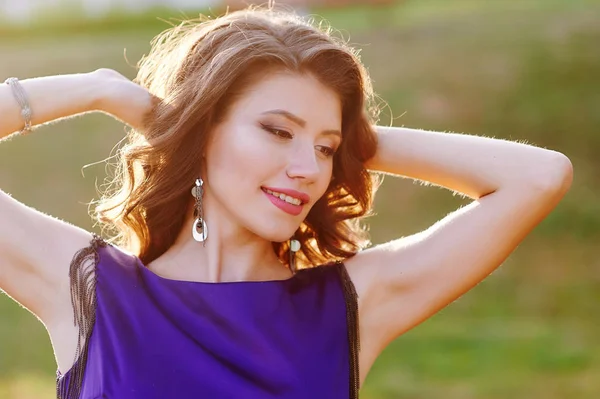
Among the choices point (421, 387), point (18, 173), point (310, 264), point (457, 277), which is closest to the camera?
point (457, 277)

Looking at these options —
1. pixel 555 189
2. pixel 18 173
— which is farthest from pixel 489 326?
pixel 555 189

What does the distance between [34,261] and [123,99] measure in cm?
47

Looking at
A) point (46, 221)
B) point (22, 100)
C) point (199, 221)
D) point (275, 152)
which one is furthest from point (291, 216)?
point (22, 100)

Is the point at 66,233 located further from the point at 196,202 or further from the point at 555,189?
the point at 555,189

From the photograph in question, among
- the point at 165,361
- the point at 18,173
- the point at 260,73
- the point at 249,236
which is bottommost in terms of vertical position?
the point at 18,173

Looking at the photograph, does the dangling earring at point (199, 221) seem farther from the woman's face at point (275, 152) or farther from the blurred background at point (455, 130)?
the blurred background at point (455, 130)

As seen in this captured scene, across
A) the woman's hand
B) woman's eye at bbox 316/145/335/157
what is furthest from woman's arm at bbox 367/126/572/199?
the woman's hand

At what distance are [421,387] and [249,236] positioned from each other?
190 inches

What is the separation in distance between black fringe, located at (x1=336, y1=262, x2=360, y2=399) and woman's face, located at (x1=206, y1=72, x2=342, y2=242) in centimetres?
23

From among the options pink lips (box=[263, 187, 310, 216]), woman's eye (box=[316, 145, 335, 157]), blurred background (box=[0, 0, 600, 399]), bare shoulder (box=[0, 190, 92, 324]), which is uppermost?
woman's eye (box=[316, 145, 335, 157])

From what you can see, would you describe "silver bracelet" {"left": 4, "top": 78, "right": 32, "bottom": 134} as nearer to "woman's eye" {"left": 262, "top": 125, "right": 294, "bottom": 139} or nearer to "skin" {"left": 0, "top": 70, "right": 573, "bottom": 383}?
"skin" {"left": 0, "top": 70, "right": 573, "bottom": 383}

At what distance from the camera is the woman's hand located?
249 cm

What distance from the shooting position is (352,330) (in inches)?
96.6

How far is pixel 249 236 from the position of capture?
2498 millimetres
